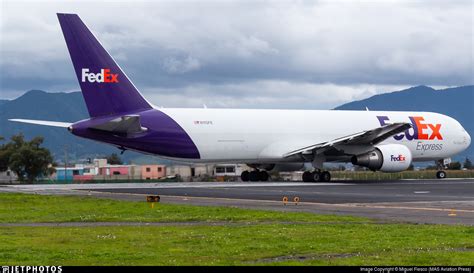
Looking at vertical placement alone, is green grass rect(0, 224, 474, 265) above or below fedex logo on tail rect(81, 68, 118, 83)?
below

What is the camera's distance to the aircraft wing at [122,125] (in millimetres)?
48031

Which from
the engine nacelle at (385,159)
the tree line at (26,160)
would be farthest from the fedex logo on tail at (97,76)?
the tree line at (26,160)

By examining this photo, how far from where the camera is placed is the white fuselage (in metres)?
53.5

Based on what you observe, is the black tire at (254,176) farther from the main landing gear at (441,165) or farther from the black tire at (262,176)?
the main landing gear at (441,165)

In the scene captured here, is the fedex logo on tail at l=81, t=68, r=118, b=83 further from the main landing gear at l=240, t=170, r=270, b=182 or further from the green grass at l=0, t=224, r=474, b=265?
the green grass at l=0, t=224, r=474, b=265

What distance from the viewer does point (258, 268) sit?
12406 mm

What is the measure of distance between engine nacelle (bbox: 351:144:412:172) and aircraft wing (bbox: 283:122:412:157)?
33.9 inches

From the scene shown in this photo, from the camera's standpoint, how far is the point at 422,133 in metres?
61.2

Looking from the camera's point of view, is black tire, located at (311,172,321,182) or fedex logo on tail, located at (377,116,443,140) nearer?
black tire, located at (311,172,321,182)

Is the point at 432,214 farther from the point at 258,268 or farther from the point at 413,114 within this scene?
the point at 413,114

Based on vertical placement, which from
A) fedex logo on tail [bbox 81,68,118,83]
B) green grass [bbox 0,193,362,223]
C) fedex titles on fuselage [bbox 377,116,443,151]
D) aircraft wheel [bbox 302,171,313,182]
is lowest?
green grass [bbox 0,193,362,223]

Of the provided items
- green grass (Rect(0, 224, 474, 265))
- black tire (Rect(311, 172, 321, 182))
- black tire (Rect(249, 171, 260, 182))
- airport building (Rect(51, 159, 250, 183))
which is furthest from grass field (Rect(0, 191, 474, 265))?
airport building (Rect(51, 159, 250, 183))

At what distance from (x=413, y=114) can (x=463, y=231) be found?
1770 inches

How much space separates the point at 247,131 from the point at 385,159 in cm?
927
